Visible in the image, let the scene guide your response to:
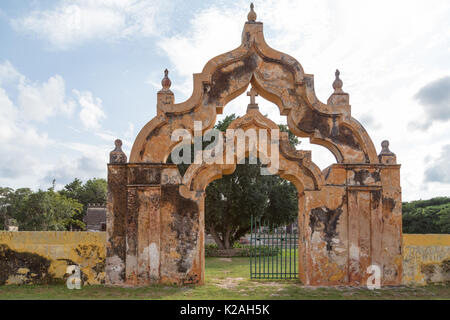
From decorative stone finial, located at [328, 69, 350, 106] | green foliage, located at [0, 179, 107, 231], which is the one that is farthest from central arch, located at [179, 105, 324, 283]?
green foliage, located at [0, 179, 107, 231]

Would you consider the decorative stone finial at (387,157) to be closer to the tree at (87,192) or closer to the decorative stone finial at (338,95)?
the decorative stone finial at (338,95)

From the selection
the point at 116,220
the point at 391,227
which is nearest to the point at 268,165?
the point at 391,227

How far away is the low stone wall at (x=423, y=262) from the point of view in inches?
→ 362

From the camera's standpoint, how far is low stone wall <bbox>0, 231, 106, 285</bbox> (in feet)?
29.7

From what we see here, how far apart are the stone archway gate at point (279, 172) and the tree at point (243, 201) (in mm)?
11423

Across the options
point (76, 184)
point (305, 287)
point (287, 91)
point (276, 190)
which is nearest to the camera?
point (305, 287)

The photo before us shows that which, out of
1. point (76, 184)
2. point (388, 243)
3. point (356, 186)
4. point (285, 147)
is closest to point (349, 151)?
point (356, 186)

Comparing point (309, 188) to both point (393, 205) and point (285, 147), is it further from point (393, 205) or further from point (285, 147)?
point (393, 205)

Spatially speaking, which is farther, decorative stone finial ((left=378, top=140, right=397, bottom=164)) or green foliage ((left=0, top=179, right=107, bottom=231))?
green foliage ((left=0, top=179, right=107, bottom=231))

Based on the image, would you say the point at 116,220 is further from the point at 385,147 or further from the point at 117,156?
the point at 385,147

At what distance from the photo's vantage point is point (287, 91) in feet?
31.6

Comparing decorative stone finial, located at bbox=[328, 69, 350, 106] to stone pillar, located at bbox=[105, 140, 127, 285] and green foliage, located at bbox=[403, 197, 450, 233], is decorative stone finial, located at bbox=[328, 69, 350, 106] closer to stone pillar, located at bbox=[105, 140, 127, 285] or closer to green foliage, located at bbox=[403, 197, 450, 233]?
stone pillar, located at bbox=[105, 140, 127, 285]

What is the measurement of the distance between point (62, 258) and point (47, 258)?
1.22 ft

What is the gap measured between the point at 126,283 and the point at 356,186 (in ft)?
19.8
